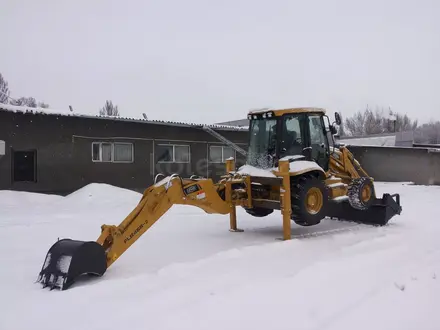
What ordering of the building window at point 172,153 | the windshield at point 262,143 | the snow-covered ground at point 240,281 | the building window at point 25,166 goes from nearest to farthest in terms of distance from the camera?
1. the snow-covered ground at point 240,281
2. the windshield at point 262,143
3. the building window at point 25,166
4. the building window at point 172,153

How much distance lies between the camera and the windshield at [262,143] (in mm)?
9250

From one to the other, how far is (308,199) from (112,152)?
34.4 feet

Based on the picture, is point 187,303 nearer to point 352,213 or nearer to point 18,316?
point 18,316

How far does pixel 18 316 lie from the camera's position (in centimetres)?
465

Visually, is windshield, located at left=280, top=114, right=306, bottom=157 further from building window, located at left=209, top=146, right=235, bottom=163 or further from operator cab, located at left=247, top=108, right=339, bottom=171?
building window, located at left=209, top=146, right=235, bottom=163

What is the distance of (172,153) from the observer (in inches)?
751

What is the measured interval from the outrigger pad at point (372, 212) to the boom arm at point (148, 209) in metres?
3.89

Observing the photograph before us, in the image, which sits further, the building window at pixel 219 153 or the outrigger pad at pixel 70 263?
the building window at pixel 219 153

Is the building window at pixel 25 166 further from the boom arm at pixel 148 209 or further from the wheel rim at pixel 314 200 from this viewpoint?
the wheel rim at pixel 314 200

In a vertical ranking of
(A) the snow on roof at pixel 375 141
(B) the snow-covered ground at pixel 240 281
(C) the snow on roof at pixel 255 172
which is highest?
(A) the snow on roof at pixel 375 141

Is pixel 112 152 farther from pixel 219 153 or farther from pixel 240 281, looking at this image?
pixel 240 281

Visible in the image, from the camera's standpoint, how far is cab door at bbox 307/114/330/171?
371 inches

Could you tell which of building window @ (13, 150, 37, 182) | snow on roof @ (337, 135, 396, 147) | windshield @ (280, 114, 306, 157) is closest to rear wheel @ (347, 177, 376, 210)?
windshield @ (280, 114, 306, 157)

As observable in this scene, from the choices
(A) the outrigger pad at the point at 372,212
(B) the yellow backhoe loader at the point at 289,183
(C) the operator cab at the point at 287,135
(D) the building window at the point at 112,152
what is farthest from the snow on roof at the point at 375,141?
(C) the operator cab at the point at 287,135
